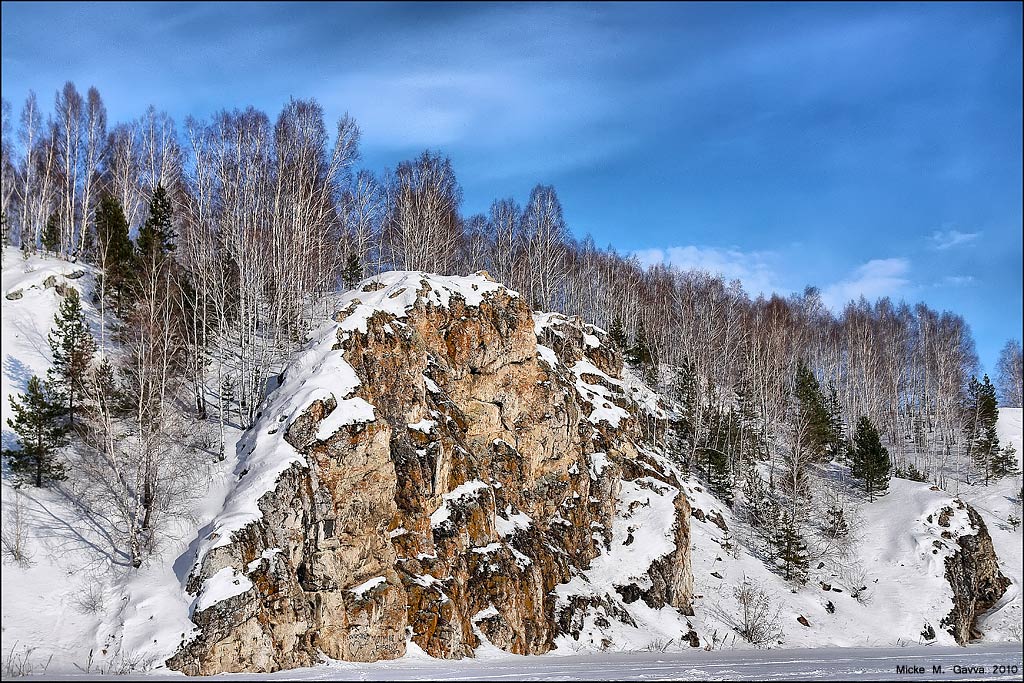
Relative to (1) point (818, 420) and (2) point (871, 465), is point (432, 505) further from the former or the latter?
(1) point (818, 420)

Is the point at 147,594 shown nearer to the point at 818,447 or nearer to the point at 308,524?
the point at 308,524

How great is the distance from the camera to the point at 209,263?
1423 inches

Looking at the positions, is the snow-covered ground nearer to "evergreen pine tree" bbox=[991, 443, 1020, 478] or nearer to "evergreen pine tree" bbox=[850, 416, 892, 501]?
"evergreen pine tree" bbox=[850, 416, 892, 501]

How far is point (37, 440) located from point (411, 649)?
17.2m

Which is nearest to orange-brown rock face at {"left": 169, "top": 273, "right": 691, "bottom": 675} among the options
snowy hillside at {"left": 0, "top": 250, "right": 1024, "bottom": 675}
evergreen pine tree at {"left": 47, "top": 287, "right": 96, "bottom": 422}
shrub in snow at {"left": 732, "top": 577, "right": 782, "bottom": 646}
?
snowy hillside at {"left": 0, "top": 250, "right": 1024, "bottom": 675}

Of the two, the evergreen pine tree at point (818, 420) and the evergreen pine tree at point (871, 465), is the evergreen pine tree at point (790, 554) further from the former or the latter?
the evergreen pine tree at point (871, 465)

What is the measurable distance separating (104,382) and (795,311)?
82919mm

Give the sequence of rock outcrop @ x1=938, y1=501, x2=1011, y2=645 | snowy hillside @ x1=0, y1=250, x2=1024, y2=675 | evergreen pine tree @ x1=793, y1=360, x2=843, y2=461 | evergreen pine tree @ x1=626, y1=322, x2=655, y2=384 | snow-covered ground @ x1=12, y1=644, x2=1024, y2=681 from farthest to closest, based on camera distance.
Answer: evergreen pine tree @ x1=626, y1=322, x2=655, y2=384 < evergreen pine tree @ x1=793, y1=360, x2=843, y2=461 < rock outcrop @ x1=938, y1=501, x2=1011, y2=645 < snowy hillside @ x1=0, y1=250, x2=1024, y2=675 < snow-covered ground @ x1=12, y1=644, x2=1024, y2=681

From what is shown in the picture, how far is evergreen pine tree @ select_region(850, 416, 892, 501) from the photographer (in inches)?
1656

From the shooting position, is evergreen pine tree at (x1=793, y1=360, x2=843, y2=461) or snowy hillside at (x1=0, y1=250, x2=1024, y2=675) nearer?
snowy hillside at (x1=0, y1=250, x2=1024, y2=675)

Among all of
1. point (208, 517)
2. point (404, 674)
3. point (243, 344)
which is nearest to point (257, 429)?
point (208, 517)

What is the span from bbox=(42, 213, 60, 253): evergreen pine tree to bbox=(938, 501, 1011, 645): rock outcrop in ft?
195

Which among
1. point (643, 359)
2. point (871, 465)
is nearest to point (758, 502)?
point (871, 465)

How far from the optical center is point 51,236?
1645 inches
